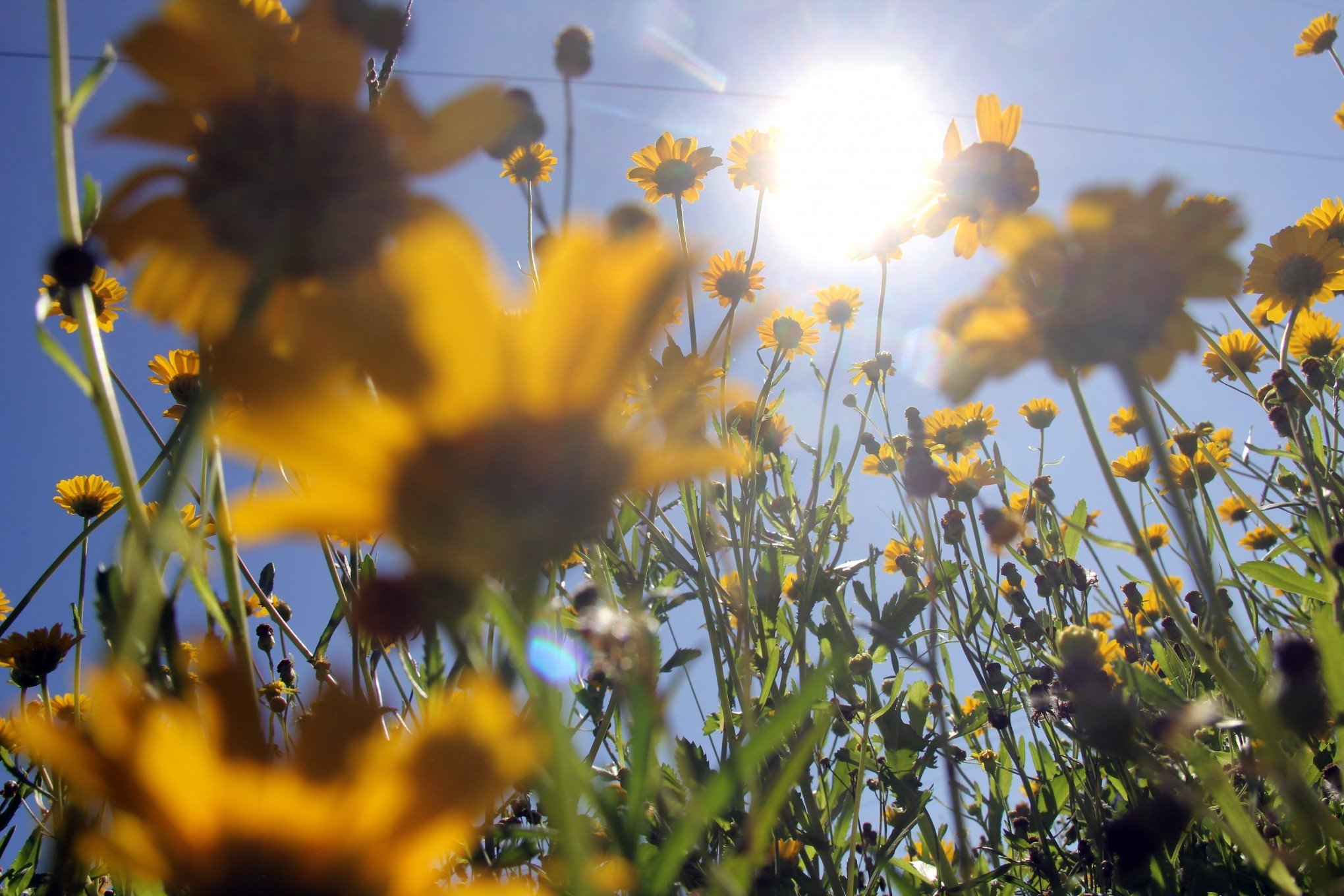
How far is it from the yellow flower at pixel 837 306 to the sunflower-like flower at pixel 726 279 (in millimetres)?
243

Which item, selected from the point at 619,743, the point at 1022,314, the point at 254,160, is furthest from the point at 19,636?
the point at 1022,314

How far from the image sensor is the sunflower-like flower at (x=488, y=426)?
0.29 metres

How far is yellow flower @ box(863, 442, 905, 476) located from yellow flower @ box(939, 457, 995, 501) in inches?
8.3

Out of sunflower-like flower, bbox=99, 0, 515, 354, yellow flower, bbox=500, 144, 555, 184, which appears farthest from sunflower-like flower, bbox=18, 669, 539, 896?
yellow flower, bbox=500, 144, 555, 184

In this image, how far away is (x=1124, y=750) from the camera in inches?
21.7

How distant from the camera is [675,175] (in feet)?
6.79

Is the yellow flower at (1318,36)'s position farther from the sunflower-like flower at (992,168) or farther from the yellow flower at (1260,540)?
the sunflower-like flower at (992,168)

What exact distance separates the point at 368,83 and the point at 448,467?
0.66m

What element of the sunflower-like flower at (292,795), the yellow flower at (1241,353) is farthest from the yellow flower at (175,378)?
the yellow flower at (1241,353)

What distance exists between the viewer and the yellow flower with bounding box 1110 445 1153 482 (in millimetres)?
2281

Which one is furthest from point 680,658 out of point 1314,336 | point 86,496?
point 1314,336

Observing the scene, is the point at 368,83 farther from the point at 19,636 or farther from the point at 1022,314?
the point at 19,636

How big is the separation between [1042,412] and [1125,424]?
1.06ft

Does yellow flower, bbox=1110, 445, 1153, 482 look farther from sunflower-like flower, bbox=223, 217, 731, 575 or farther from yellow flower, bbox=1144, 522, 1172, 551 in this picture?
sunflower-like flower, bbox=223, 217, 731, 575
